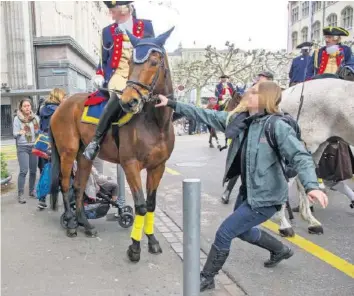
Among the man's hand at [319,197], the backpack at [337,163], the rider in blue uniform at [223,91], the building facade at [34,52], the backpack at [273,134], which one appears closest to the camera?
the man's hand at [319,197]

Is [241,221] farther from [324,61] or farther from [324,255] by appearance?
[324,61]

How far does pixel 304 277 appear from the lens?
164 inches

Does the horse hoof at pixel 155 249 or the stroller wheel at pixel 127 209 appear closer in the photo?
the horse hoof at pixel 155 249

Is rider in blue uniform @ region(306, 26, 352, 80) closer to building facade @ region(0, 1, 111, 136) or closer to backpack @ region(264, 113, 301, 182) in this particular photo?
backpack @ region(264, 113, 301, 182)

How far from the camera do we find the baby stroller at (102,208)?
584cm

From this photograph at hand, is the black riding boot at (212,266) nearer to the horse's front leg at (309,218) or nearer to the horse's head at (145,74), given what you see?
the horse's head at (145,74)

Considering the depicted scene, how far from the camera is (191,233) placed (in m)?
2.63

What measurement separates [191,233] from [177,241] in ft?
9.12

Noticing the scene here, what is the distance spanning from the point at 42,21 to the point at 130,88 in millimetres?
23073

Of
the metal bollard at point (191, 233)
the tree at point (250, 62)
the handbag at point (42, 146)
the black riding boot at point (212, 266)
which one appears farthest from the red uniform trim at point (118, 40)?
the tree at point (250, 62)

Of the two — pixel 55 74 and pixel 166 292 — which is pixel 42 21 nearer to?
pixel 55 74

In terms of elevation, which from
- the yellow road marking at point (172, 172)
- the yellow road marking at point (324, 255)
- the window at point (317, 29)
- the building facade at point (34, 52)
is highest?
the window at point (317, 29)

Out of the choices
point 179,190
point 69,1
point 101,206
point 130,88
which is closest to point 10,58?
point 69,1

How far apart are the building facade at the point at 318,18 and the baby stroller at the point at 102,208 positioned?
3848 centimetres
